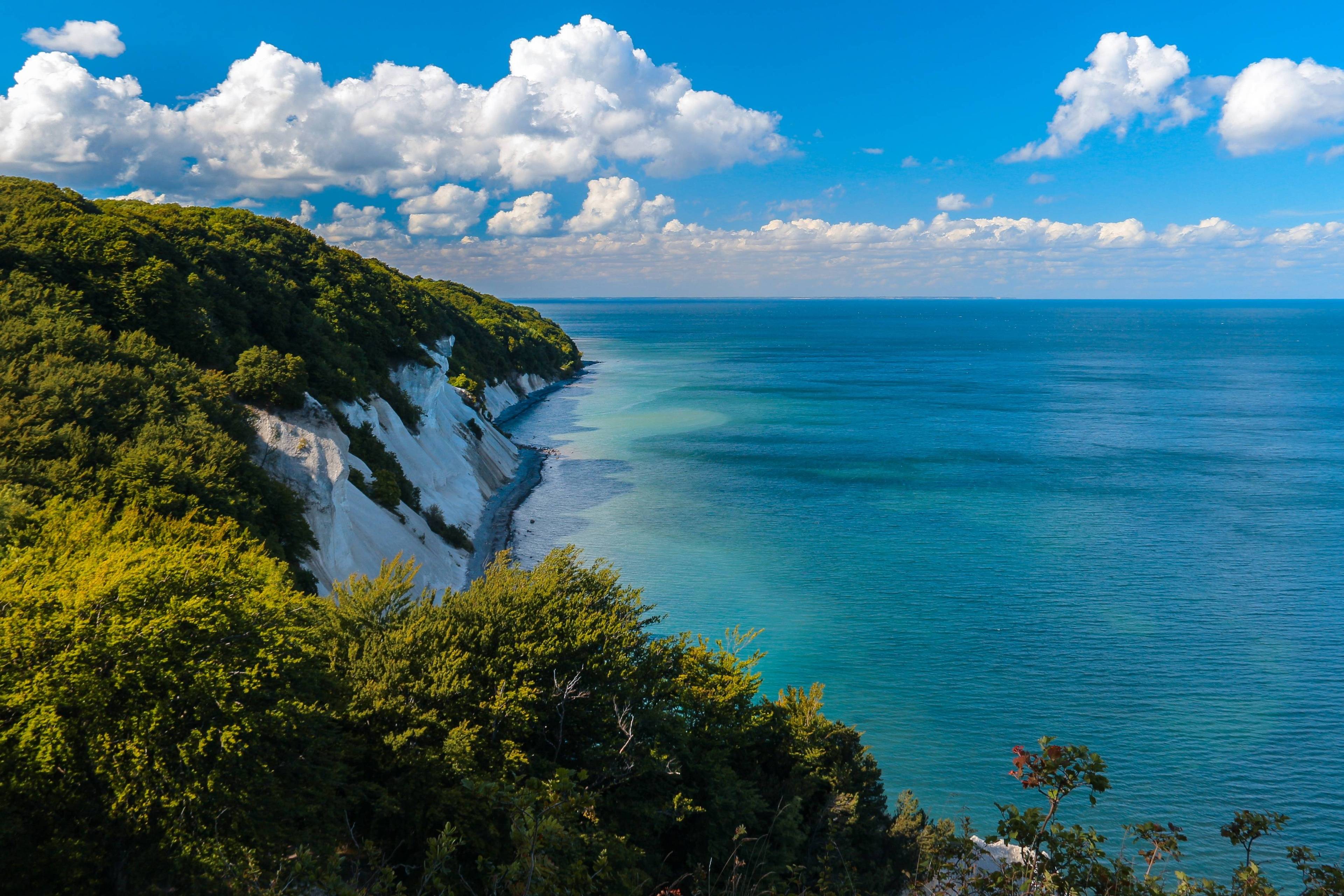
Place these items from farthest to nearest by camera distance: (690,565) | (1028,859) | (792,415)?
(792,415), (690,565), (1028,859)

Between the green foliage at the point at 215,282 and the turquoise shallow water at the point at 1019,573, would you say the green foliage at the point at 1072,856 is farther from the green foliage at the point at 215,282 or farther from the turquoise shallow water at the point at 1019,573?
the green foliage at the point at 215,282

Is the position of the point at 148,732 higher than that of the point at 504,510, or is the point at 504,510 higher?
the point at 148,732

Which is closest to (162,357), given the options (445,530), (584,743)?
(445,530)

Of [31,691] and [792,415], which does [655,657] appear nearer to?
[31,691]

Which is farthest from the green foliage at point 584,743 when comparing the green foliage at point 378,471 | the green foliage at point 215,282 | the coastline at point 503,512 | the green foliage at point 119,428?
the green foliage at point 215,282

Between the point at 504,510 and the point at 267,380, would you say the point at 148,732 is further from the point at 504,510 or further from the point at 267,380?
the point at 504,510

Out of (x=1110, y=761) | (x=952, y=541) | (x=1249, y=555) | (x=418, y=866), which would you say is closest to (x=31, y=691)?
(x=418, y=866)
